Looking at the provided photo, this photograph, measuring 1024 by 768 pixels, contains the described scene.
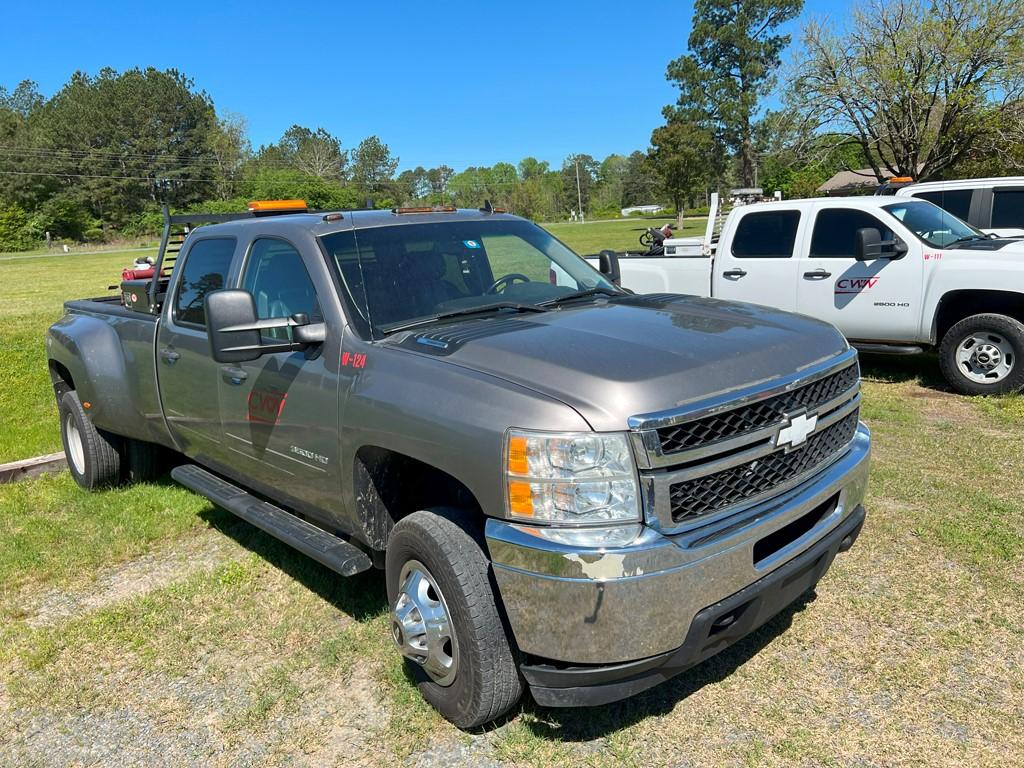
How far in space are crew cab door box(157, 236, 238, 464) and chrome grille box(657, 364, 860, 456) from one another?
2.61m

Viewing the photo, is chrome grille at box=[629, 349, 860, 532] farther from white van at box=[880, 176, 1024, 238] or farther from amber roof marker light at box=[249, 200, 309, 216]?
white van at box=[880, 176, 1024, 238]

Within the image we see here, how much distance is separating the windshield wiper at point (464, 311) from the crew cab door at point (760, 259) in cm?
556

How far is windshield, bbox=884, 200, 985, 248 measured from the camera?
303 inches

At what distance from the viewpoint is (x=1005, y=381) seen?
7102mm

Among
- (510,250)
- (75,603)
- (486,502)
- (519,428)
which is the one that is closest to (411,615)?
(486,502)

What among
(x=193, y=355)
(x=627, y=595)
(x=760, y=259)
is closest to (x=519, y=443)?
(x=627, y=595)

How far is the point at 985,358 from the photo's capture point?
23.8ft

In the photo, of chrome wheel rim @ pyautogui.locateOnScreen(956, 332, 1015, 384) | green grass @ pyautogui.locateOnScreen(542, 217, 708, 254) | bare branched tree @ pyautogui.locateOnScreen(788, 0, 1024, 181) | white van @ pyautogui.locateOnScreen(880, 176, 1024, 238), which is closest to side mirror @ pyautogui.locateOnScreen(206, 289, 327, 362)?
chrome wheel rim @ pyautogui.locateOnScreen(956, 332, 1015, 384)

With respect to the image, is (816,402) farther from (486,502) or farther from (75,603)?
(75,603)

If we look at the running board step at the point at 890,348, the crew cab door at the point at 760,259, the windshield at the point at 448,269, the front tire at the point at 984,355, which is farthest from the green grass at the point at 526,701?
the crew cab door at the point at 760,259

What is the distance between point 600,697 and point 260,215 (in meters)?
3.33

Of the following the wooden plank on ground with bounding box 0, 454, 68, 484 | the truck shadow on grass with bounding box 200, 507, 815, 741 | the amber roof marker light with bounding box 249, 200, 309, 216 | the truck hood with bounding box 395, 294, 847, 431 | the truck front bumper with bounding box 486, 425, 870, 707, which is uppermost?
the amber roof marker light with bounding box 249, 200, 309, 216

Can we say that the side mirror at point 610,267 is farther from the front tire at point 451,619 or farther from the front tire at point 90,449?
the front tire at point 90,449

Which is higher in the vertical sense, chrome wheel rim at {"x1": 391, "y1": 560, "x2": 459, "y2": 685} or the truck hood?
the truck hood
